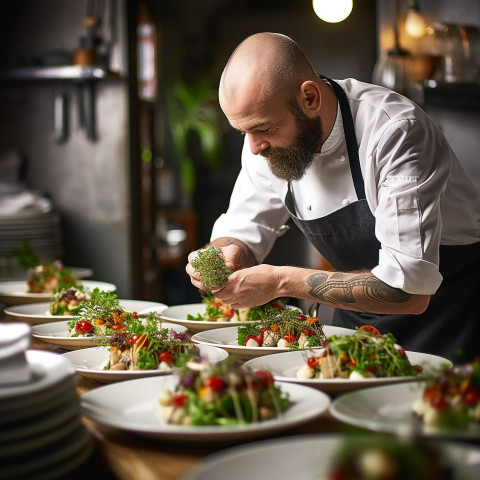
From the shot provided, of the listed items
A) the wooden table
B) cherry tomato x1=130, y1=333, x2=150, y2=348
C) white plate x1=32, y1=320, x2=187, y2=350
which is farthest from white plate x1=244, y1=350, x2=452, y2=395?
white plate x1=32, y1=320, x2=187, y2=350

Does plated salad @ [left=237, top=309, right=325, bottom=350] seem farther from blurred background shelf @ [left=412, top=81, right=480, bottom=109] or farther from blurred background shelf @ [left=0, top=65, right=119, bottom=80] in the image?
blurred background shelf @ [left=0, top=65, right=119, bottom=80]

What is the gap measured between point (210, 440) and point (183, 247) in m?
7.45

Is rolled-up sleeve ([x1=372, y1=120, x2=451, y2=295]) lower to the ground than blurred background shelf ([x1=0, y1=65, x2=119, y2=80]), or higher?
lower

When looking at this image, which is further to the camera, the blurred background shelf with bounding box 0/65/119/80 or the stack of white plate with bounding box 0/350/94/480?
the blurred background shelf with bounding box 0/65/119/80

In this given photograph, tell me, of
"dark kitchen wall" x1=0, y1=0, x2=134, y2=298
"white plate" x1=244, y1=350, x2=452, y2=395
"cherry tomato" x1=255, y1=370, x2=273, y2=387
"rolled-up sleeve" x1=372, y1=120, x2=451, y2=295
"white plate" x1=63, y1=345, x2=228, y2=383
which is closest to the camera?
"cherry tomato" x1=255, y1=370, x2=273, y2=387

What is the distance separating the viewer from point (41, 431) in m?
1.19

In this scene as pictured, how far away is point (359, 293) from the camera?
216 cm

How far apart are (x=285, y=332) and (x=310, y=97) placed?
2.69 ft

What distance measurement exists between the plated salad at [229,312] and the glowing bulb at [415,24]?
9.71ft

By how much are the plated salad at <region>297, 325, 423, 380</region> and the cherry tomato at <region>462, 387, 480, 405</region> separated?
0.31 metres

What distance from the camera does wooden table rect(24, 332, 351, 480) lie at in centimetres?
119

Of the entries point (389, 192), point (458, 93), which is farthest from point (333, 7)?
point (389, 192)

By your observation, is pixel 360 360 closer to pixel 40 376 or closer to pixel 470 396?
pixel 470 396

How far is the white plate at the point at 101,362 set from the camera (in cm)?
167
